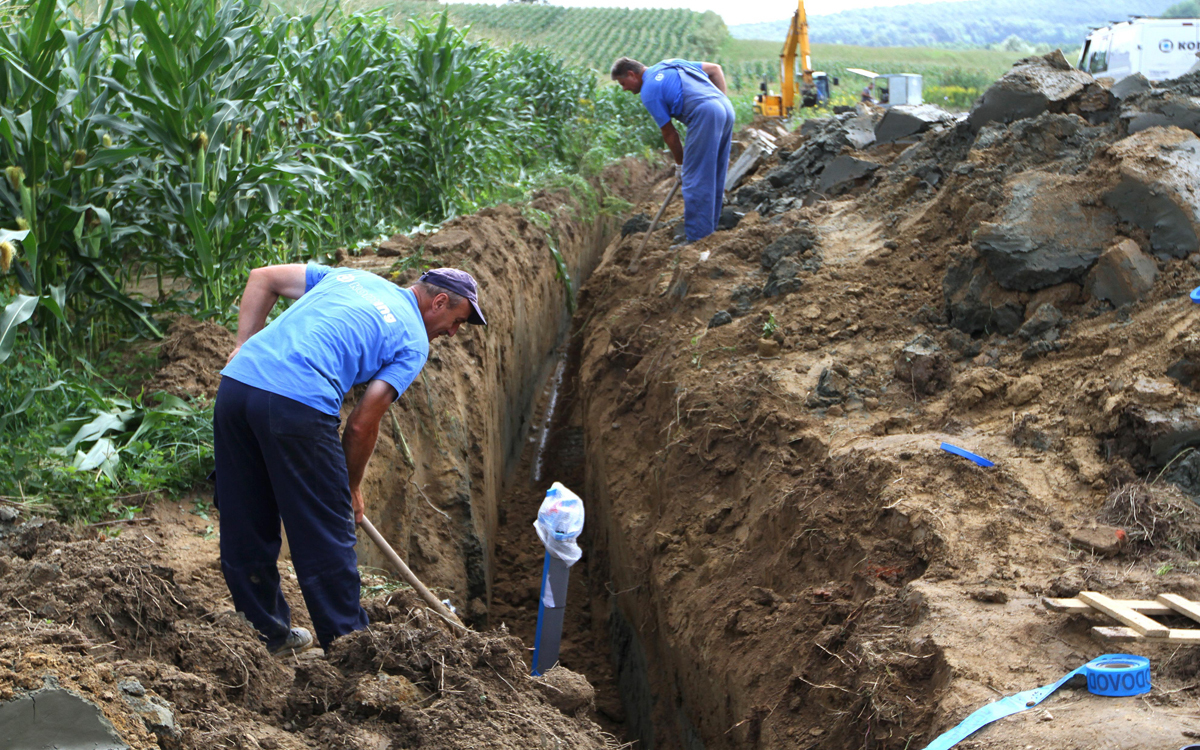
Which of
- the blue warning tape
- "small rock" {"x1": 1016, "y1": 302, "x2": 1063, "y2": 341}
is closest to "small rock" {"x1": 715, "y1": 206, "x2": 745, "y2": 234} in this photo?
"small rock" {"x1": 1016, "y1": 302, "x2": 1063, "y2": 341}

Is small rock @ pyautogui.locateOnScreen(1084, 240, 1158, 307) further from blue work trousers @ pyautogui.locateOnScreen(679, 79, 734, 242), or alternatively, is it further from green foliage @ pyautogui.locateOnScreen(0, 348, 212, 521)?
green foliage @ pyautogui.locateOnScreen(0, 348, 212, 521)

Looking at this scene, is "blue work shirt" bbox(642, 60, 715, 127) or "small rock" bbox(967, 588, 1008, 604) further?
"blue work shirt" bbox(642, 60, 715, 127)

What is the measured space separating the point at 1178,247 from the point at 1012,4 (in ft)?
502

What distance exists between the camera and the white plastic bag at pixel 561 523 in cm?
423

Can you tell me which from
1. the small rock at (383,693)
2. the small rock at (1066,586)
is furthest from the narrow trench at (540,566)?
the small rock at (1066,586)

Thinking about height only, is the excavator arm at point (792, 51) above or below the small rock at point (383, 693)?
above

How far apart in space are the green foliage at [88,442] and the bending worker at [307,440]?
2.54ft

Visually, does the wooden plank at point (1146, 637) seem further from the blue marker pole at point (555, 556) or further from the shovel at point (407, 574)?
the blue marker pole at point (555, 556)

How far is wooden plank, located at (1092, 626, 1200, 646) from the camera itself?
2.43 meters

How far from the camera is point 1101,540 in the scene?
3.16m

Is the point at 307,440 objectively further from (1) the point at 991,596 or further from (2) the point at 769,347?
(2) the point at 769,347

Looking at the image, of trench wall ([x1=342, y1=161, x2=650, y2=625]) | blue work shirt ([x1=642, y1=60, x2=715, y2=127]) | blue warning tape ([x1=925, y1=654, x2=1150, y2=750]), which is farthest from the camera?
blue work shirt ([x1=642, y1=60, x2=715, y2=127])

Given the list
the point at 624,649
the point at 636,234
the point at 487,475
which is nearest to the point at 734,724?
the point at 624,649

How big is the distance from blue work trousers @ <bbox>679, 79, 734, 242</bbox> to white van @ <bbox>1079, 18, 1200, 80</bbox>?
1138cm
